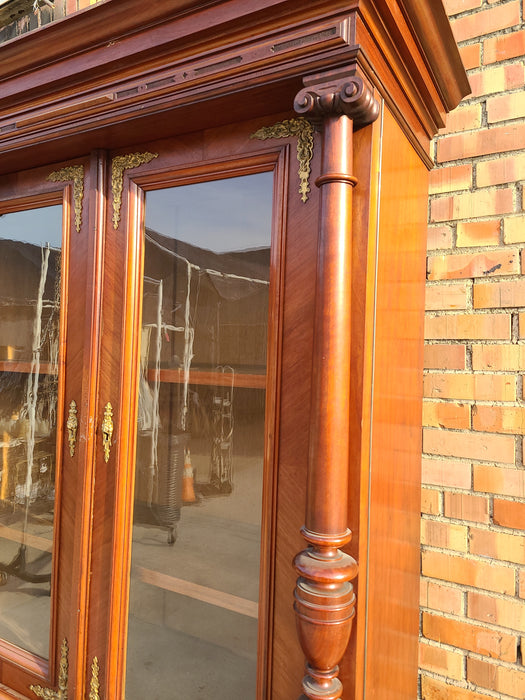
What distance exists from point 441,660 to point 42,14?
1837mm

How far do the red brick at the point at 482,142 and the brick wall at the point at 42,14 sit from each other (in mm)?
981

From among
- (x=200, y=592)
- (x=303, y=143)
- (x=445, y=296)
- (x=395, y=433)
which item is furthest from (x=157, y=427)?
(x=445, y=296)

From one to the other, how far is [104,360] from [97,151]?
0.40 meters

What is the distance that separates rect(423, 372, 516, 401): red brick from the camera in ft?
3.14

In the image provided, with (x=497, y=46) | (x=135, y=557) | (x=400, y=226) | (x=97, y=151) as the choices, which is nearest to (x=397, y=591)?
(x=135, y=557)

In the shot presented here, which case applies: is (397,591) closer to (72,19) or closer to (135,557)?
(135,557)

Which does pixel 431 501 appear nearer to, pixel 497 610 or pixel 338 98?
pixel 497 610

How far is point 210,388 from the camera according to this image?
85 cm

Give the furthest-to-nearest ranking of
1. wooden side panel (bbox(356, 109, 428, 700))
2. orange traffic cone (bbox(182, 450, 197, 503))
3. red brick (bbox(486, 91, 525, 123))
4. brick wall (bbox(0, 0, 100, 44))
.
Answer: brick wall (bbox(0, 0, 100, 44)) → red brick (bbox(486, 91, 525, 123)) → orange traffic cone (bbox(182, 450, 197, 503)) → wooden side panel (bbox(356, 109, 428, 700))

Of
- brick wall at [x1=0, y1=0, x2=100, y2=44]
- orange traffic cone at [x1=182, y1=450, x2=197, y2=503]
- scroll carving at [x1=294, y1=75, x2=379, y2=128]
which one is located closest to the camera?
scroll carving at [x1=294, y1=75, x2=379, y2=128]

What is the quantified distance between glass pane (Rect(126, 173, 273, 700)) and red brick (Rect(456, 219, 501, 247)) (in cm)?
48

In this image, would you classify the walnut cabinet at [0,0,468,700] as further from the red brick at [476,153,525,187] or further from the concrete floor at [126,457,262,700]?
the red brick at [476,153,525,187]

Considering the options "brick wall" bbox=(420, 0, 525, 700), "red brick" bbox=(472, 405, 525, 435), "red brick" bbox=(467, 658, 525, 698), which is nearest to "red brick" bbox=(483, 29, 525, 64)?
"brick wall" bbox=(420, 0, 525, 700)

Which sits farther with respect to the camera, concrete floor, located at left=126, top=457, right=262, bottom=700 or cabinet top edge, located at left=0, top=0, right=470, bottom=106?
concrete floor, located at left=126, top=457, right=262, bottom=700
